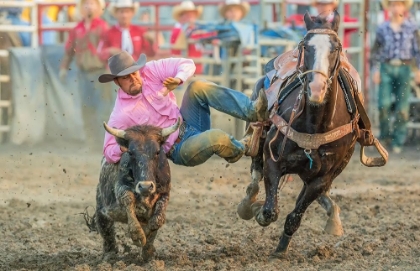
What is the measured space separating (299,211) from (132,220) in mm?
1321

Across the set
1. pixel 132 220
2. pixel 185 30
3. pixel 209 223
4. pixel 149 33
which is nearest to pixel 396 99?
pixel 185 30

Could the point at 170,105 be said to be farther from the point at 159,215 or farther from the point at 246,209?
the point at 246,209

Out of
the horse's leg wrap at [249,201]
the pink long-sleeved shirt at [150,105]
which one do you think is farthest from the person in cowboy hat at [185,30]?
the pink long-sleeved shirt at [150,105]

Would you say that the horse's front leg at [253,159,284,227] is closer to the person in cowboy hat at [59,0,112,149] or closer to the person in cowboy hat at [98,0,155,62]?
the person in cowboy hat at [98,0,155,62]

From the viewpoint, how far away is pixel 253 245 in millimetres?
7438

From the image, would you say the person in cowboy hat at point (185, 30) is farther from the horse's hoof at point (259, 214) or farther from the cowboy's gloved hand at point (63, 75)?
the horse's hoof at point (259, 214)

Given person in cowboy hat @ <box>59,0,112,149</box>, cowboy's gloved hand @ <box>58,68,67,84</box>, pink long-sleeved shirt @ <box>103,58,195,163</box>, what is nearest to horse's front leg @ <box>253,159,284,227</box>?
pink long-sleeved shirt @ <box>103,58,195,163</box>

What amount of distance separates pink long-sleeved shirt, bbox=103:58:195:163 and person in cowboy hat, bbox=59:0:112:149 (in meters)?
6.21

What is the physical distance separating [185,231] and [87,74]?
5.52 metres

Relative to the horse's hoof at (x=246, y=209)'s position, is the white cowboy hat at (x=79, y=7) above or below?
above

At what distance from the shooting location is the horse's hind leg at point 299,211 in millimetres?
6926

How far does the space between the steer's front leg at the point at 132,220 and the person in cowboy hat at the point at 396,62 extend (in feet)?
24.3

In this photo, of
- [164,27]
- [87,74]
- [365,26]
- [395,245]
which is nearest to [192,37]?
[164,27]

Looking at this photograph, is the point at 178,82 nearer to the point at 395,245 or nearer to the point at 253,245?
the point at 253,245
